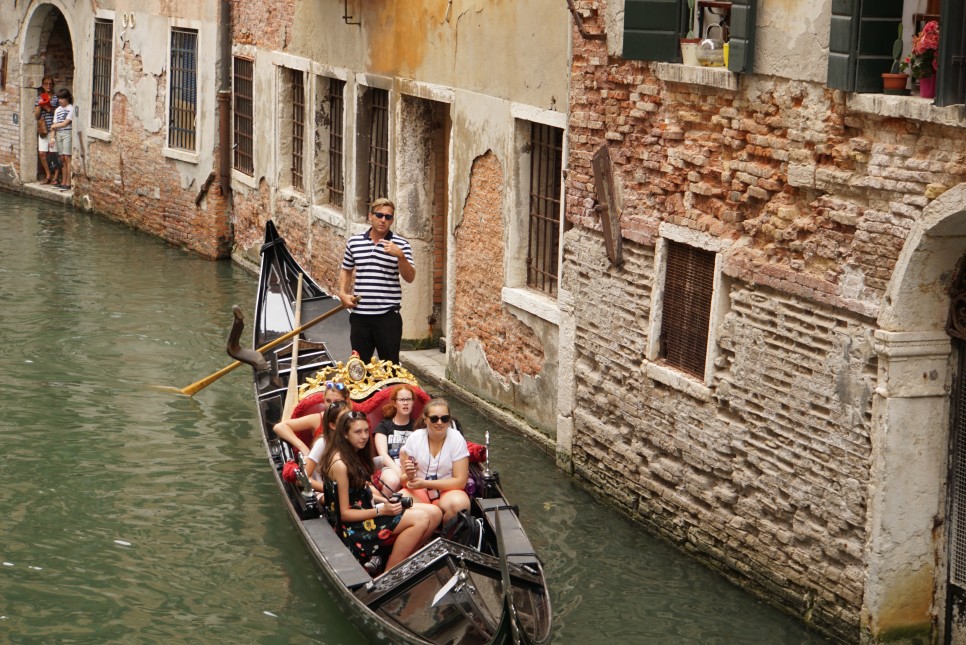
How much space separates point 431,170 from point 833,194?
5298mm

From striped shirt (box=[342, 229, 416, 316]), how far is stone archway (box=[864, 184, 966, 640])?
362 cm

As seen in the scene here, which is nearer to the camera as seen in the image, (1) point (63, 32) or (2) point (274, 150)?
(2) point (274, 150)

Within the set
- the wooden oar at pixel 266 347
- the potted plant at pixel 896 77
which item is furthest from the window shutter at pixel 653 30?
the wooden oar at pixel 266 347

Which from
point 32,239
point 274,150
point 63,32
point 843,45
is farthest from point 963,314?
point 63,32

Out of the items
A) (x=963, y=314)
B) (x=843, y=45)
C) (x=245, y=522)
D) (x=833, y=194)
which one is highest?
→ (x=843, y=45)

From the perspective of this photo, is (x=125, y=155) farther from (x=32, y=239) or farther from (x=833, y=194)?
(x=833, y=194)

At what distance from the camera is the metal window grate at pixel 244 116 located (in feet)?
47.5

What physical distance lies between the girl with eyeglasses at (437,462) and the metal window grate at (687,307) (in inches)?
47.1

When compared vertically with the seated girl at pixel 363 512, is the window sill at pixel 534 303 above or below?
above

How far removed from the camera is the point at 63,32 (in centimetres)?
1883

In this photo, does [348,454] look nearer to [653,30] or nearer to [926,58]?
[653,30]

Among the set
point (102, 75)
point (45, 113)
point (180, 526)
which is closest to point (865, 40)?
point (180, 526)

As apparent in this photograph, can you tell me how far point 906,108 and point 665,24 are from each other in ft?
6.31

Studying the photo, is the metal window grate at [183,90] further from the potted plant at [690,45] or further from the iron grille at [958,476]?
the iron grille at [958,476]
